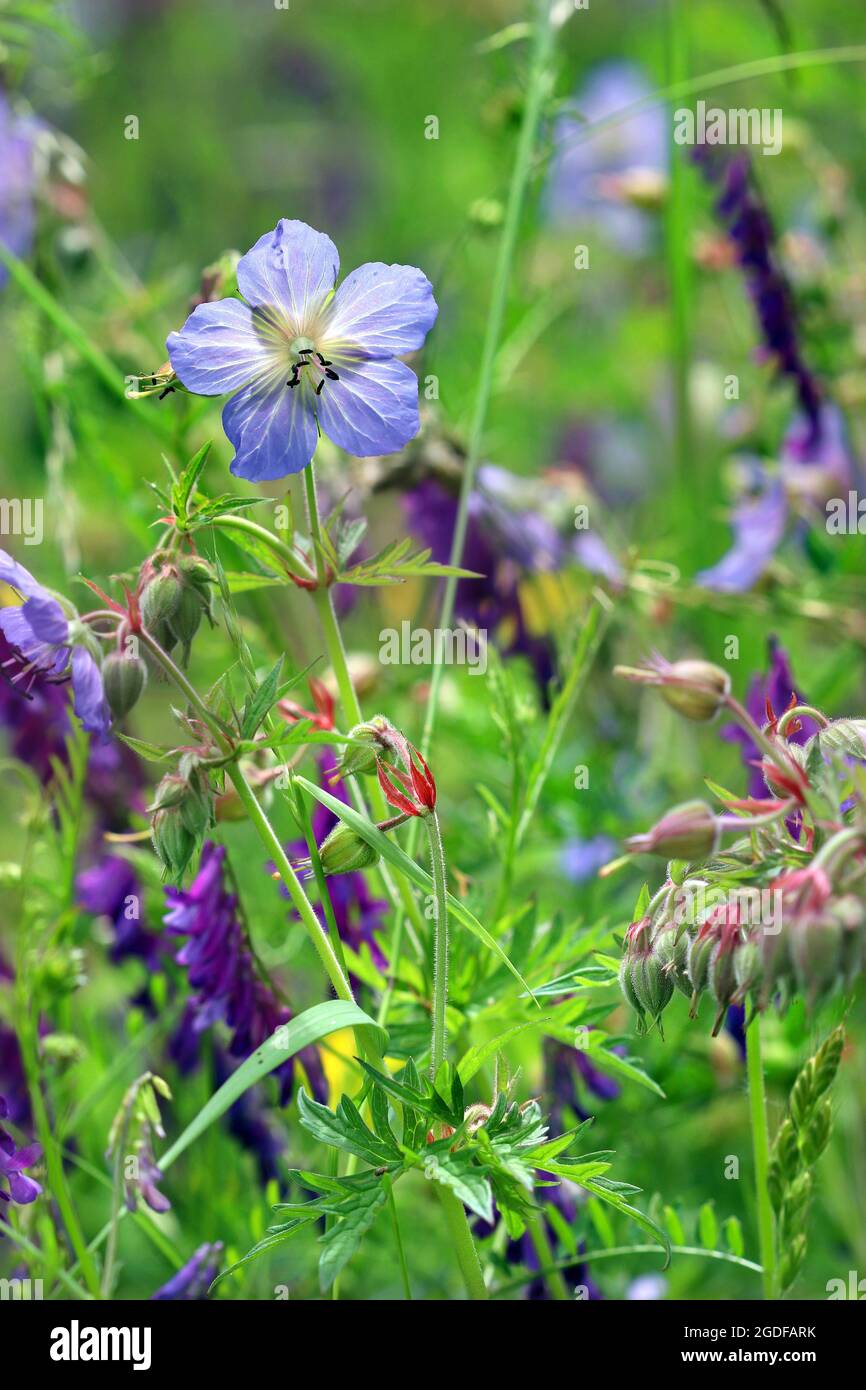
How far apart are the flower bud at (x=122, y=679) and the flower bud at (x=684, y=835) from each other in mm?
285

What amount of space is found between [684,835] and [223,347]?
38 centimetres

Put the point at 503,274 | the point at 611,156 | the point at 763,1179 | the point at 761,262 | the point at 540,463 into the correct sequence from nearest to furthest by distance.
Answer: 1. the point at 763,1179
2. the point at 503,274
3. the point at 761,262
4. the point at 540,463
5. the point at 611,156

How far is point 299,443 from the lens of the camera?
832 millimetres

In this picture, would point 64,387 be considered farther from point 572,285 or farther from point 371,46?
point 371,46

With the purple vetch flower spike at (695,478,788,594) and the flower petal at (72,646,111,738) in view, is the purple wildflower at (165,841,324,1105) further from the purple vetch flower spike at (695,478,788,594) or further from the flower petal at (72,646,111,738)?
the purple vetch flower spike at (695,478,788,594)

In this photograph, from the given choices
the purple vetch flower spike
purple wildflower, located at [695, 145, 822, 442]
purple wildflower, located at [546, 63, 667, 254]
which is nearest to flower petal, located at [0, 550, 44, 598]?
the purple vetch flower spike

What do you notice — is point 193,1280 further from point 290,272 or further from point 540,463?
point 540,463

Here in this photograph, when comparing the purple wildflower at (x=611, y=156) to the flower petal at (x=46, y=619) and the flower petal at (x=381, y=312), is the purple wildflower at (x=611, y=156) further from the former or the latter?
the flower petal at (x=46, y=619)

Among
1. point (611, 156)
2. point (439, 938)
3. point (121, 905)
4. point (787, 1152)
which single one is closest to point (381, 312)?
point (439, 938)

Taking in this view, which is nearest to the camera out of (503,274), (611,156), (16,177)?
(503,274)

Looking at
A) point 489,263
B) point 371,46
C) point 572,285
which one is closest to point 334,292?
point 572,285

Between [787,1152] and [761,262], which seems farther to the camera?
[761,262]

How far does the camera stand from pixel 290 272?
0.84 metres

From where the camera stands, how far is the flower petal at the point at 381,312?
2.73 ft
